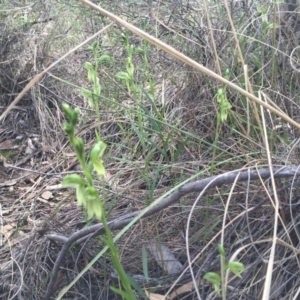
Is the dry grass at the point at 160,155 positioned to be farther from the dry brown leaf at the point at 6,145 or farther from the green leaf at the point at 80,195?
the green leaf at the point at 80,195

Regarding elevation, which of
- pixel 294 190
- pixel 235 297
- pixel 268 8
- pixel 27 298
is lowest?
pixel 27 298

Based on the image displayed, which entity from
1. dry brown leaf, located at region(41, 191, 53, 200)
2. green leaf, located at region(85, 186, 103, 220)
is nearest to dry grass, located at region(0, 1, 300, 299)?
dry brown leaf, located at region(41, 191, 53, 200)

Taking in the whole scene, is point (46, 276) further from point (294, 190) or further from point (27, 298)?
point (294, 190)

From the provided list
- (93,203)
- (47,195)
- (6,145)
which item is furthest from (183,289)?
(6,145)

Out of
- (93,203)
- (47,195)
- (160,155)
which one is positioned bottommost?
(47,195)

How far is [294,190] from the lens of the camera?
143 centimetres

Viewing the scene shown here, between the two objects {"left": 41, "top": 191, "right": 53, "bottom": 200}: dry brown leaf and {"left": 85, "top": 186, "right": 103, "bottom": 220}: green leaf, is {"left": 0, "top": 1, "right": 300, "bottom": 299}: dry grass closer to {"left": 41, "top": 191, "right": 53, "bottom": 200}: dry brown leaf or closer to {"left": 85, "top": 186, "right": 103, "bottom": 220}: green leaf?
{"left": 41, "top": 191, "right": 53, "bottom": 200}: dry brown leaf

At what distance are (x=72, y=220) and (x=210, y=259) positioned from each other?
0.60 metres

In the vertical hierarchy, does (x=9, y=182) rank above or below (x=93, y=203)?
below

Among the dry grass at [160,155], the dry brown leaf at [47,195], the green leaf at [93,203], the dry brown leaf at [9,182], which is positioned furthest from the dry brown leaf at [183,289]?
the dry brown leaf at [9,182]

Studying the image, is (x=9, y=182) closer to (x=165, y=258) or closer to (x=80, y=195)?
(x=165, y=258)

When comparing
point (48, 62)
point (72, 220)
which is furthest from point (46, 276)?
point (48, 62)

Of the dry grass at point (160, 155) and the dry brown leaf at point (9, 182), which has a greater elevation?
the dry grass at point (160, 155)

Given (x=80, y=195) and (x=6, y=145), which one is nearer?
(x=80, y=195)
